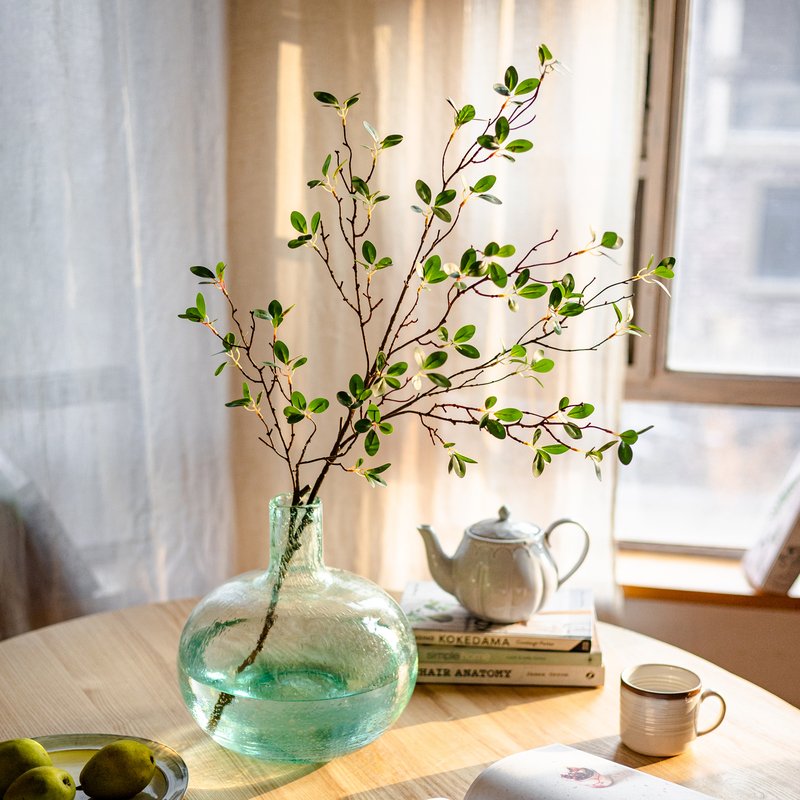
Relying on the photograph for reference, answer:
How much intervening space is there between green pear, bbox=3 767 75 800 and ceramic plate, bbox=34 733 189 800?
73mm

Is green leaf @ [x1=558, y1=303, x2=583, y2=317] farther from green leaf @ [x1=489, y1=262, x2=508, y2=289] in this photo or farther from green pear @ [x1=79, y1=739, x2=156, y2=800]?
green pear @ [x1=79, y1=739, x2=156, y2=800]

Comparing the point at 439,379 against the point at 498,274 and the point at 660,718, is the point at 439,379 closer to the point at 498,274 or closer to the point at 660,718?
the point at 498,274

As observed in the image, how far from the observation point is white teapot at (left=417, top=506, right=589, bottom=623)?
1021 millimetres

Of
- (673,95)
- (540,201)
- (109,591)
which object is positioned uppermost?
(673,95)

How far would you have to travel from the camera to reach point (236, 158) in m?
1.83

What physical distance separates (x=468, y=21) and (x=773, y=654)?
1.46m

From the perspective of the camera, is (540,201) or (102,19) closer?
(102,19)

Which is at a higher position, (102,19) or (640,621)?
(102,19)

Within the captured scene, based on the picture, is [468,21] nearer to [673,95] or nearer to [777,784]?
[673,95]

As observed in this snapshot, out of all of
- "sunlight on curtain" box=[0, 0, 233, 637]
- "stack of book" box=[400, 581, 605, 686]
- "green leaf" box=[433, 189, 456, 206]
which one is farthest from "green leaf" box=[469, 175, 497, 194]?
"sunlight on curtain" box=[0, 0, 233, 637]

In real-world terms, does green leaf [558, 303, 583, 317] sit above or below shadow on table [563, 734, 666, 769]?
above

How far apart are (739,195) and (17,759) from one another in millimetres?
1818

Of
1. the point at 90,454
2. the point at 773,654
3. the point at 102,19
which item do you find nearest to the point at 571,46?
the point at 102,19

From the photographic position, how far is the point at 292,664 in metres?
0.81
